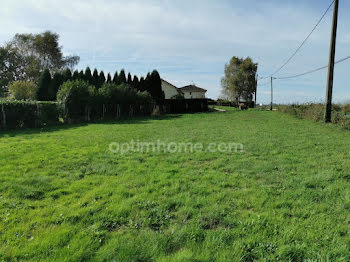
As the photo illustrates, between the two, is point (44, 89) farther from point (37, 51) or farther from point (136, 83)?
point (37, 51)

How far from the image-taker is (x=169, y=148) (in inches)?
264

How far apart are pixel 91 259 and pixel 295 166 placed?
14.7 feet

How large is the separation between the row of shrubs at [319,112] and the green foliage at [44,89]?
25.2m

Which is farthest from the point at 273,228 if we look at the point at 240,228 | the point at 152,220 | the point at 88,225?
the point at 88,225

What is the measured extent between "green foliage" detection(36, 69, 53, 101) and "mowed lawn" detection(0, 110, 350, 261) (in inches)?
819

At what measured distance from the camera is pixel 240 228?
243 centimetres

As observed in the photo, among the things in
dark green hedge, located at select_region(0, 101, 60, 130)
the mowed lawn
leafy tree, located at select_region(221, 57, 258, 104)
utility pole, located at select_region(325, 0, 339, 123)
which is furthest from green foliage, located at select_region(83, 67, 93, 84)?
leafy tree, located at select_region(221, 57, 258, 104)

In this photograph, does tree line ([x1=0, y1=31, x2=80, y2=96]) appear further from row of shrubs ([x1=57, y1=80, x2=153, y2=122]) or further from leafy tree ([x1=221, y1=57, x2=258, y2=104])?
leafy tree ([x1=221, y1=57, x2=258, y2=104])

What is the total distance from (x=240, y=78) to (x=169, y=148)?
44504 mm

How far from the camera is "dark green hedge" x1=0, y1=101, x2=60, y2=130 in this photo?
35.1 feet

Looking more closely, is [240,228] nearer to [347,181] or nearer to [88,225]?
[88,225]

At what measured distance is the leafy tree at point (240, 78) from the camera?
46719mm

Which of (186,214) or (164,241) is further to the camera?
(186,214)

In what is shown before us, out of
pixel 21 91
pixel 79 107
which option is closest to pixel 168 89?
pixel 21 91
